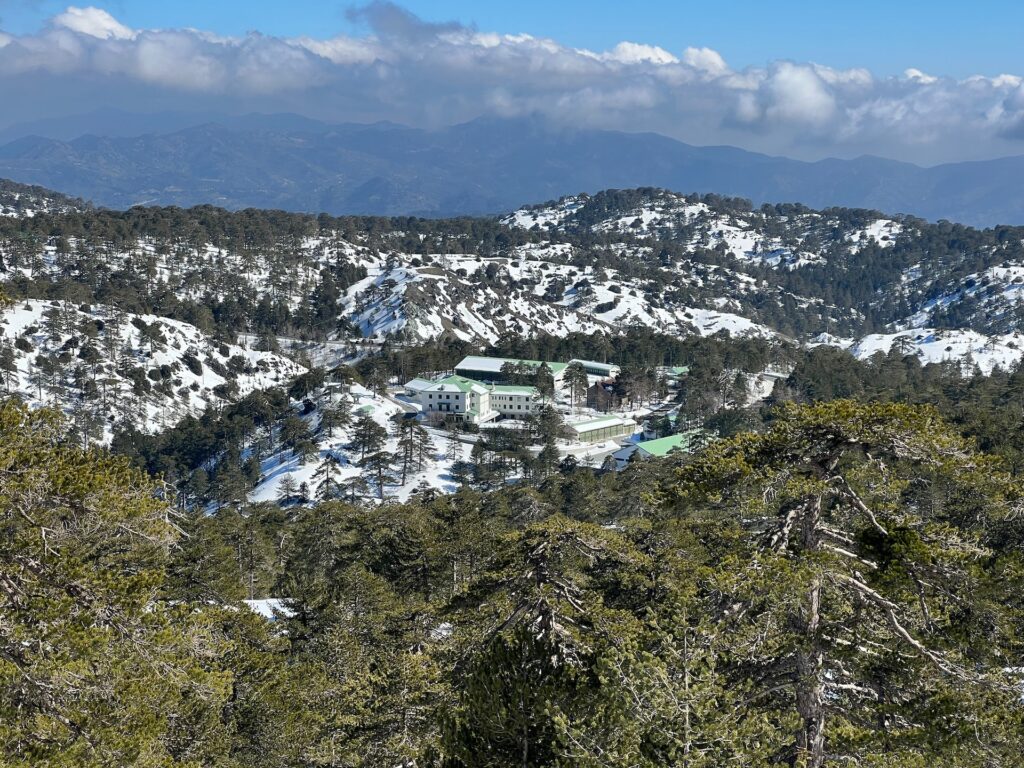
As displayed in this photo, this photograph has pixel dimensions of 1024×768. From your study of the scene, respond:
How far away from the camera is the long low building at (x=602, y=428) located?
269 ft

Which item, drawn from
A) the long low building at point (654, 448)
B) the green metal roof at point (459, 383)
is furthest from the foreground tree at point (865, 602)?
the green metal roof at point (459, 383)

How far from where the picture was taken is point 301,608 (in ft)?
73.5

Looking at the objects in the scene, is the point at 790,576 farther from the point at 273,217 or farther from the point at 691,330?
the point at 273,217

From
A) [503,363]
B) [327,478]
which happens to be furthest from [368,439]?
[503,363]

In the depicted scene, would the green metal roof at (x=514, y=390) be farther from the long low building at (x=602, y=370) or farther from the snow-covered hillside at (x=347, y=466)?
the long low building at (x=602, y=370)

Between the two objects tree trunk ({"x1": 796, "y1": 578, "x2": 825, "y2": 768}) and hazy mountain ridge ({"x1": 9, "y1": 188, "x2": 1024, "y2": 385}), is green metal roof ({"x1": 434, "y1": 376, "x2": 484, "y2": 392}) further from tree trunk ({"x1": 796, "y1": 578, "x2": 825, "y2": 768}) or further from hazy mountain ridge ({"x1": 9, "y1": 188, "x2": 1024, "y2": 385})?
tree trunk ({"x1": 796, "y1": 578, "x2": 825, "y2": 768})

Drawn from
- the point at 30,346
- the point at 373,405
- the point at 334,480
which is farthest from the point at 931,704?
the point at 30,346

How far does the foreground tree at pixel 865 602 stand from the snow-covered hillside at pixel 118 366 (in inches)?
3340

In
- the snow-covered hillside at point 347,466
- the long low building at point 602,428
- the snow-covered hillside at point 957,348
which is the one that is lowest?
the snow-covered hillside at point 347,466

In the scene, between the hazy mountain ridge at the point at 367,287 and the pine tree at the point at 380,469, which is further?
the hazy mountain ridge at the point at 367,287

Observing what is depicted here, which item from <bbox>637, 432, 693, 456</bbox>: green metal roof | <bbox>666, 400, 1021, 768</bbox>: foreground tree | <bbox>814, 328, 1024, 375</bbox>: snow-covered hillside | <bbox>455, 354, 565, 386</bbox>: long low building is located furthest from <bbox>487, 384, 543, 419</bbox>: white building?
<bbox>666, 400, 1021, 768</bbox>: foreground tree

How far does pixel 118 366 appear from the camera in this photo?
314 feet

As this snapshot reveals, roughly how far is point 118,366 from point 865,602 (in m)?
103

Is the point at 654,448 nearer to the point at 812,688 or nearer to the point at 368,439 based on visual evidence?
the point at 368,439
